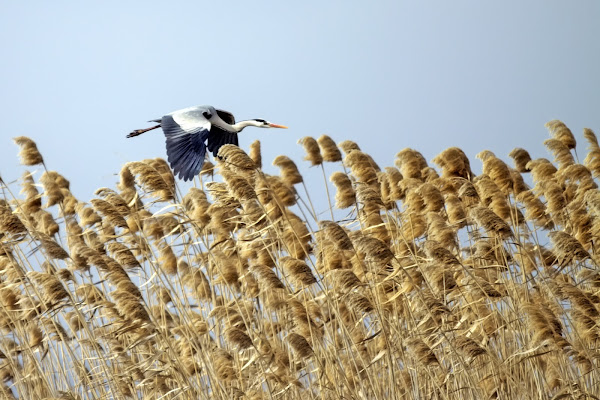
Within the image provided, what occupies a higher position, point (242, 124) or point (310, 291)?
point (242, 124)

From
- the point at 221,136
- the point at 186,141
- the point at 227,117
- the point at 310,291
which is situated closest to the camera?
the point at 310,291

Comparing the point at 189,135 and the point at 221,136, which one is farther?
the point at 221,136

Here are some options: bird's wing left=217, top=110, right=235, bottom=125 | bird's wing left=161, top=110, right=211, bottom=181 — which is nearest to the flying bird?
bird's wing left=161, top=110, right=211, bottom=181

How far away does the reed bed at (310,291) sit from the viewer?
13.5ft

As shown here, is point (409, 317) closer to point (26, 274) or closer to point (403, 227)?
point (403, 227)

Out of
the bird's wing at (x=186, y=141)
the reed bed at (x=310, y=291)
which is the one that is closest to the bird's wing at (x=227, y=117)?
the bird's wing at (x=186, y=141)

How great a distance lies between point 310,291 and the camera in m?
5.41

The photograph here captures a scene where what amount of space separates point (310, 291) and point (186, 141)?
175cm

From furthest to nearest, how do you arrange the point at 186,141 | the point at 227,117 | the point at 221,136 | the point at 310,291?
the point at 227,117, the point at 221,136, the point at 186,141, the point at 310,291

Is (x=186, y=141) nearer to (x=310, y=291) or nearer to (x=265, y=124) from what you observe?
(x=310, y=291)

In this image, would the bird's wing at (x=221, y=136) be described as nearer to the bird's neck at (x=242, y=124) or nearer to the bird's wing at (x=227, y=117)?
the bird's neck at (x=242, y=124)

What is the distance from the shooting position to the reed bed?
412 centimetres

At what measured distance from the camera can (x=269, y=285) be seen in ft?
13.4

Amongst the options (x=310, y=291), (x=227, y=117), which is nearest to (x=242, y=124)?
(x=227, y=117)
